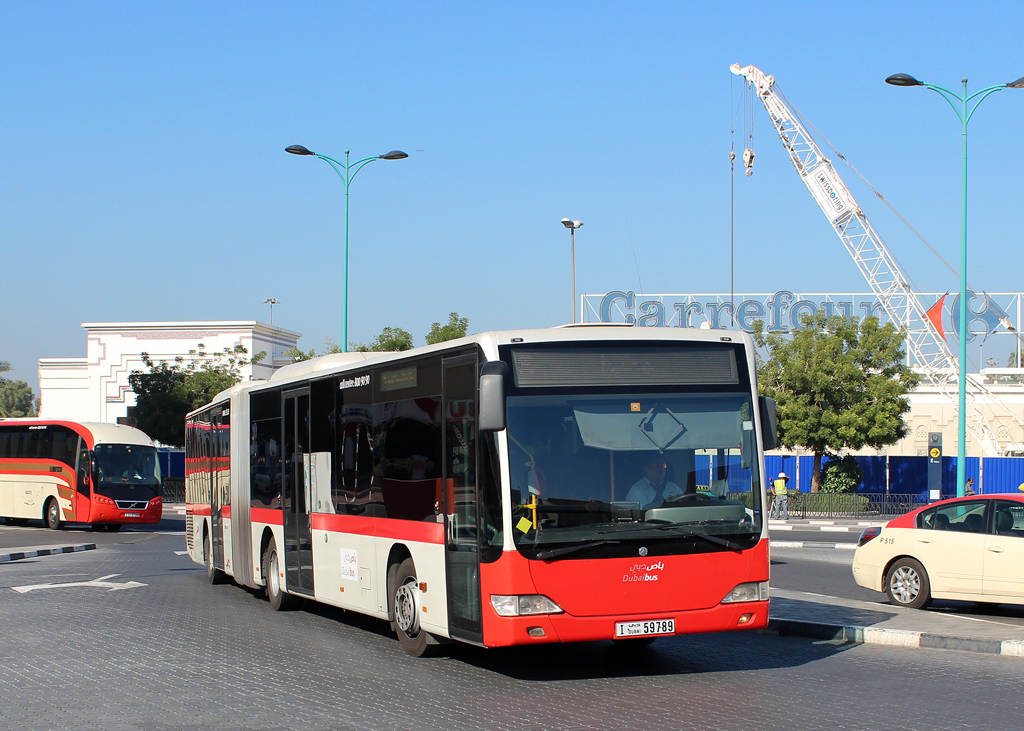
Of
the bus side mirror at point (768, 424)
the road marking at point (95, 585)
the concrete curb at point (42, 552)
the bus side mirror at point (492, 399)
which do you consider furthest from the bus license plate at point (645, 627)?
the concrete curb at point (42, 552)

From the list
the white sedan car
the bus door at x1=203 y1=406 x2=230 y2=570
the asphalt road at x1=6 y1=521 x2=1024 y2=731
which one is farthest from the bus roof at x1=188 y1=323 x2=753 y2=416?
the bus door at x1=203 y1=406 x2=230 y2=570

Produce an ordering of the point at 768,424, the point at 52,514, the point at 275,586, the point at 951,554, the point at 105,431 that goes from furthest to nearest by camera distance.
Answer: the point at 52,514
the point at 105,431
the point at 275,586
the point at 951,554
the point at 768,424

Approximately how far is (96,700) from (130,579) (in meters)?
10.1

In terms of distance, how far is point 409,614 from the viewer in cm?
1018

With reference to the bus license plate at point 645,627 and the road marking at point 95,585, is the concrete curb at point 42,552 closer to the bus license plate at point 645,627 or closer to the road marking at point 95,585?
the road marking at point 95,585

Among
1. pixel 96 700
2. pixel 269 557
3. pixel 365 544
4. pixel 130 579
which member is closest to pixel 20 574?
pixel 130 579

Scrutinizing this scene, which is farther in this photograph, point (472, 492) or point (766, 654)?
point (766, 654)

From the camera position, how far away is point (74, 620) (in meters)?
12.5

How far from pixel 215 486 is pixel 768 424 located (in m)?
10.2

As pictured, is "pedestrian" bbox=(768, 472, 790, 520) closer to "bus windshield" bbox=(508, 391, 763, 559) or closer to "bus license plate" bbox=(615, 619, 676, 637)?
"bus windshield" bbox=(508, 391, 763, 559)

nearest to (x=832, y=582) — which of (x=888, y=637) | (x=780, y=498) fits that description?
(x=888, y=637)

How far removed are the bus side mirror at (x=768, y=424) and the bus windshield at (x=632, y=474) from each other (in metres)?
0.15

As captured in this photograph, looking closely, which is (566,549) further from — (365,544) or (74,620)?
(74,620)

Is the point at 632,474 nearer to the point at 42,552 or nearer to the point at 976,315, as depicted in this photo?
the point at 42,552
